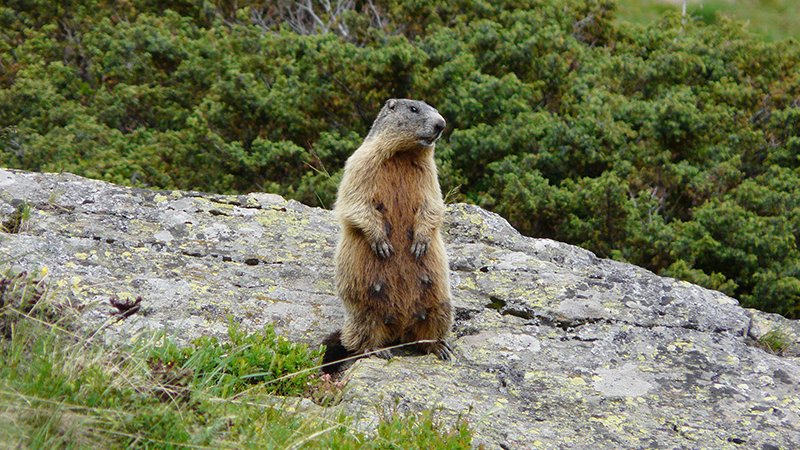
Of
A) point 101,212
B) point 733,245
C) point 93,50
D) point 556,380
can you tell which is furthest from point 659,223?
point 93,50

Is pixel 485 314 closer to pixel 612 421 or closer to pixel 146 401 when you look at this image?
pixel 612 421

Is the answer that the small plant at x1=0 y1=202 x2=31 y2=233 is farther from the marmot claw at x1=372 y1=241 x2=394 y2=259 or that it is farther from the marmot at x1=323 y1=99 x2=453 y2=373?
the marmot claw at x1=372 y1=241 x2=394 y2=259

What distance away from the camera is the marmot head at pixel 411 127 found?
21.5 ft

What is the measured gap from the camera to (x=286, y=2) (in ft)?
48.2

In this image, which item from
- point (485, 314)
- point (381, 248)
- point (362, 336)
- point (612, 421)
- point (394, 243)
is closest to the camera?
point (612, 421)

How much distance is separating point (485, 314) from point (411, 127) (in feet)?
4.66

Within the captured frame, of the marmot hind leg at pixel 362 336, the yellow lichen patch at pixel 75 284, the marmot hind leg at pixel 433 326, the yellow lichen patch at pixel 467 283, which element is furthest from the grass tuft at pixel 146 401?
the yellow lichen patch at pixel 467 283

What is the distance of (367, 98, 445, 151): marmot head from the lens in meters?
6.54

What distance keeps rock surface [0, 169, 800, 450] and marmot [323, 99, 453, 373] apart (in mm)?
224

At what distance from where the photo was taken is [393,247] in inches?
248

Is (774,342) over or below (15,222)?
over

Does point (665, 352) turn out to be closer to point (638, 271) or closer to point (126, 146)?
point (638, 271)

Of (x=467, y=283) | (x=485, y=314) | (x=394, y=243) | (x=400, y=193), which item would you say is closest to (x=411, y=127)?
(x=400, y=193)

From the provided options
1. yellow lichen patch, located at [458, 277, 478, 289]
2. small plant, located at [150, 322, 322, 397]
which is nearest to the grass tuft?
small plant, located at [150, 322, 322, 397]
